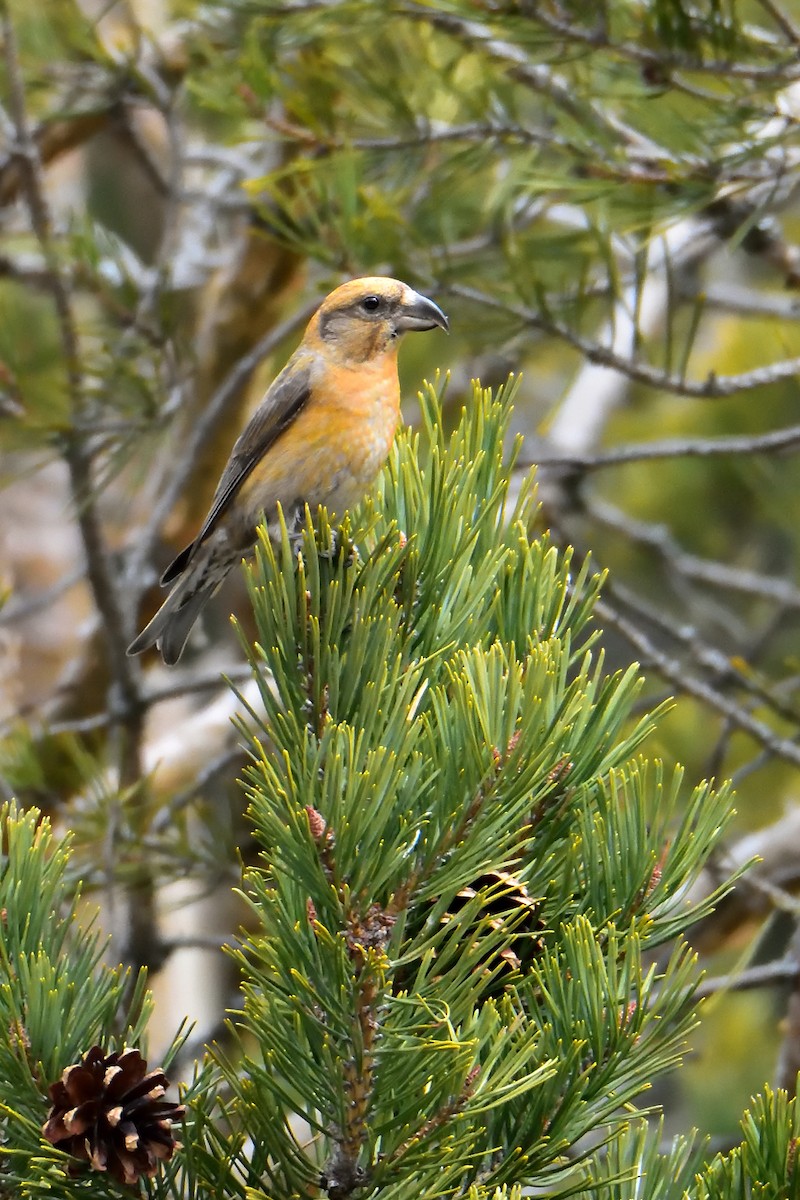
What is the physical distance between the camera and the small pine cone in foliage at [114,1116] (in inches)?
56.9

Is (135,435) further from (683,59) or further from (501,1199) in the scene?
(501,1199)

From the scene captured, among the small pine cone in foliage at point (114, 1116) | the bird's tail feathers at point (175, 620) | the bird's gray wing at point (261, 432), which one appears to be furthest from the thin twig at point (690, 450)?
the small pine cone in foliage at point (114, 1116)

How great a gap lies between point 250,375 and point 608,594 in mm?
1635

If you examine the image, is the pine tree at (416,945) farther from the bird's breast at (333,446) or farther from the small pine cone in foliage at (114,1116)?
the bird's breast at (333,446)

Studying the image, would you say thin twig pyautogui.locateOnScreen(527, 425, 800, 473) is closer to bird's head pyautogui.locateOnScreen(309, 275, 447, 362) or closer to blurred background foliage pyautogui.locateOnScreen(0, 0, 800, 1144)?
blurred background foliage pyautogui.locateOnScreen(0, 0, 800, 1144)

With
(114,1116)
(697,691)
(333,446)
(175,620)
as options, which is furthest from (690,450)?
(114,1116)

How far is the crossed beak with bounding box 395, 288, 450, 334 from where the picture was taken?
10.6 feet

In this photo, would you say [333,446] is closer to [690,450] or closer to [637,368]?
[637,368]

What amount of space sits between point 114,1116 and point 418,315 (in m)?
2.33

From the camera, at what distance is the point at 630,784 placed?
1565mm

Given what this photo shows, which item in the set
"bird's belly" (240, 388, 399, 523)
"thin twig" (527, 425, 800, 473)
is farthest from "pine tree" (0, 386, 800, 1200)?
"thin twig" (527, 425, 800, 473)

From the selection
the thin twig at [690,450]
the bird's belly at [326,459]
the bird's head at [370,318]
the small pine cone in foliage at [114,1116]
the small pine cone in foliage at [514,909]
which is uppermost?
the bird's head at [370,318]

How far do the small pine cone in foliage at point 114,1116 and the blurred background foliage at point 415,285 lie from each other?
1.22 metres

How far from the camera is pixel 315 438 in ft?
10.9
